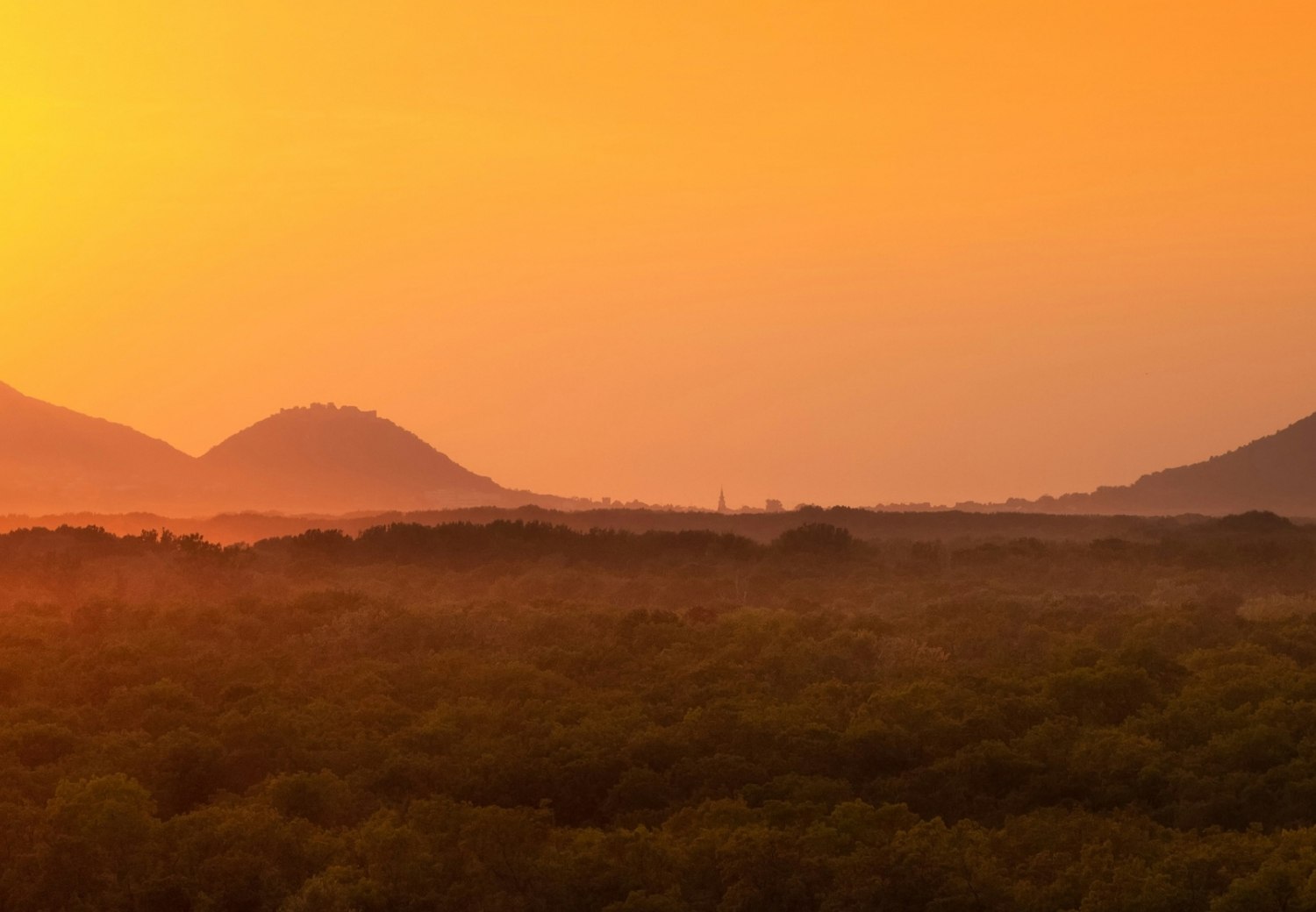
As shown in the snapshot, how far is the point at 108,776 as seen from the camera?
94.1ft

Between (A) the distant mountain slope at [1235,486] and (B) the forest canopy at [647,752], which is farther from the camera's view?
(A) the distant mountain slope at [1235,486]

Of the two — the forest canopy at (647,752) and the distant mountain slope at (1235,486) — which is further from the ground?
the distant mountain slope at (1235,486)

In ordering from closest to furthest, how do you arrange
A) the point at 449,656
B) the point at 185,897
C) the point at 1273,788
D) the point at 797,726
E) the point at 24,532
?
1. the point at 185,897
2. the point at 1273,788
3. the point at 797,726
4. the point at 449,656
5. the point at 24,532

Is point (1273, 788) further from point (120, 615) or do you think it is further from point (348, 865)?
point (120, 615)

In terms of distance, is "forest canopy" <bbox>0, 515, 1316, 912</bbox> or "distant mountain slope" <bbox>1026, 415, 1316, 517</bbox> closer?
"forest canopy" <bbox>0, 515, 1316, 912</bbox>

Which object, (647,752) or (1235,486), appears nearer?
(647,752)

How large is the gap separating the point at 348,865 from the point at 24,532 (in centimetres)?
5214

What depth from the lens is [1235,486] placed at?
188 meters

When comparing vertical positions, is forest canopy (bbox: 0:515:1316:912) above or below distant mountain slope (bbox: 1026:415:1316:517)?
below

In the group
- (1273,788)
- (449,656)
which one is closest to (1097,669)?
(1273,788)

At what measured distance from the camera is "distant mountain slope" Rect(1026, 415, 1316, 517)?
586ft

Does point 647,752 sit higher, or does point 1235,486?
point 1235,486

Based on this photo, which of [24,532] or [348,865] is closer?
[348,865]

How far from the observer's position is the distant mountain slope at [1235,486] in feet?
586
